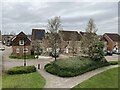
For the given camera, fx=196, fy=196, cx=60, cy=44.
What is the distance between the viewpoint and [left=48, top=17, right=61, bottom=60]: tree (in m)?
35.4

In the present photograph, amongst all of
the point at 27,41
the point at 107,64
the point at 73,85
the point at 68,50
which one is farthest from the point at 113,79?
the point at 68,50

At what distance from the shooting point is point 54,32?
3597 centimetres

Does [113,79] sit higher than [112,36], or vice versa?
[112,36]

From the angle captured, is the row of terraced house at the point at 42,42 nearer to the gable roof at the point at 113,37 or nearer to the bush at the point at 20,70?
the gable roof at the point at 113,37

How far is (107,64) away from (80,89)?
50.0 feet

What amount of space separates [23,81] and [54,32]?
15417 mm

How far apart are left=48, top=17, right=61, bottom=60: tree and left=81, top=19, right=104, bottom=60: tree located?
5681 millimetres

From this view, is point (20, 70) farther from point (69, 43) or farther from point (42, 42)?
point (69, 43)

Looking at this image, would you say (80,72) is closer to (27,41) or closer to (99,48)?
(99,48)

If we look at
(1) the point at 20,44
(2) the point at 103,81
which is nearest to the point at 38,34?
(1) the point at 20,44

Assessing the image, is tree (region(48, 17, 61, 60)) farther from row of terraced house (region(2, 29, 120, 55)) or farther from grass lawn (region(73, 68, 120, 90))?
grass lawn (region(73, 68, 120, 90))

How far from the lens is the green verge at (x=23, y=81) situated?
811 inches

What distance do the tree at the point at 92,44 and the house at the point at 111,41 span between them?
28217 mm

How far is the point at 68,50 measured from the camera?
56.6m
